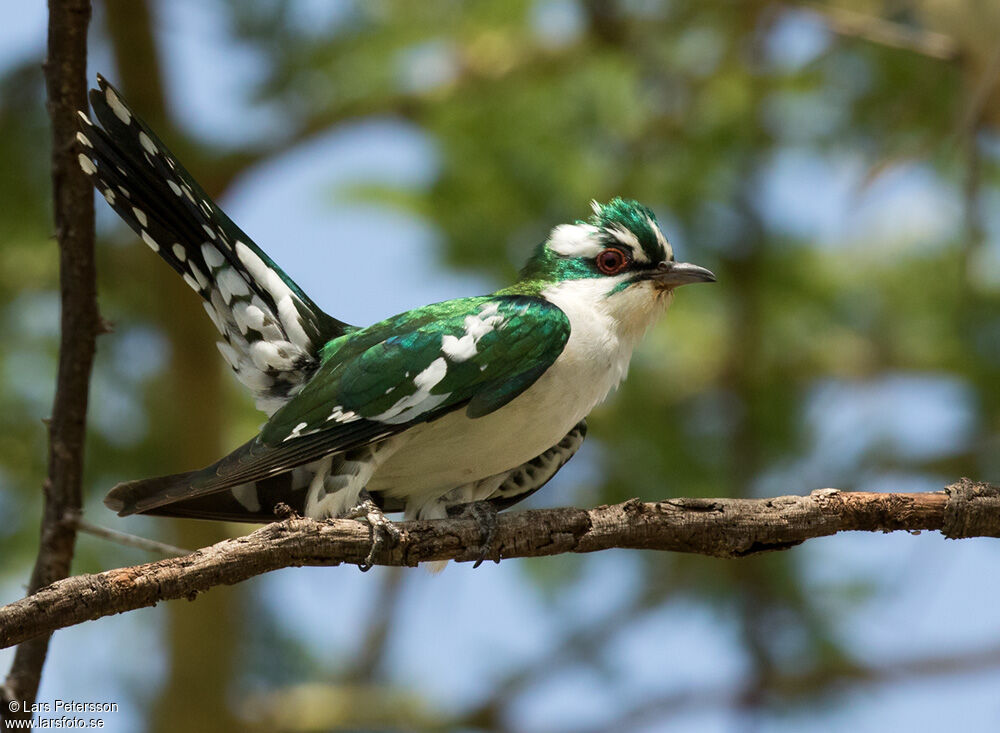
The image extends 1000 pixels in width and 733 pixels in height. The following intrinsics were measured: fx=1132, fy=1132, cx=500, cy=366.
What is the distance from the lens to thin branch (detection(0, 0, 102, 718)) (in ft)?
13.5

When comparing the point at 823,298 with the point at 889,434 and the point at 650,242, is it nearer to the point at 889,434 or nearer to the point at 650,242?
the point at 889,434

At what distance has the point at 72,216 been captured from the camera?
4.18 meters

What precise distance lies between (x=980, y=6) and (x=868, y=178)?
1.00 meters

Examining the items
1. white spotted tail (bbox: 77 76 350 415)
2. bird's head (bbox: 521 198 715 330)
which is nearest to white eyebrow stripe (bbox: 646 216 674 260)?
bird's head (bbox: 521 198 715 330)

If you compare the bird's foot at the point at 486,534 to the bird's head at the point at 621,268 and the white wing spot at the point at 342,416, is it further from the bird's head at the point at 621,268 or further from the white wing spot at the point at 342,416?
the bird's head at the point at 621,268

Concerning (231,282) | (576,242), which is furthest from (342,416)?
(576,242)

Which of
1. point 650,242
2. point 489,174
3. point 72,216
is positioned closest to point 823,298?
point 489,174

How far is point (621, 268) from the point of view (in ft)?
16.9

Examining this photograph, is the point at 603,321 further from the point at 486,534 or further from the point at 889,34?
the point at 889,34

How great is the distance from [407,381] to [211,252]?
1036 mm

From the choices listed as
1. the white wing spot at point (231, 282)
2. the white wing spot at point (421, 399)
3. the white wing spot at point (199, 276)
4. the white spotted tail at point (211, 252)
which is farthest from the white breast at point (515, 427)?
the white wing spot at point (199, 276)

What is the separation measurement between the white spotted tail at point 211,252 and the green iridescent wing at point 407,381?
27 centimetres

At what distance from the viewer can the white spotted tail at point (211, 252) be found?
4457 mm

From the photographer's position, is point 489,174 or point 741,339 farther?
point 489,174
